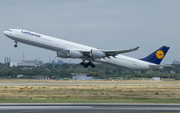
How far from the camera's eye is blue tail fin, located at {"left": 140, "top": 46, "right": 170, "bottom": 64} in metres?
57.0

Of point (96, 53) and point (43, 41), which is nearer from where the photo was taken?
point (43, 41)

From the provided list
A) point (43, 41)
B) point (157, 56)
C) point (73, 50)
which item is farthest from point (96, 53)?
point (157, 56)

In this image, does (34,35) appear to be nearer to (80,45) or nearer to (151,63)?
(80,45)

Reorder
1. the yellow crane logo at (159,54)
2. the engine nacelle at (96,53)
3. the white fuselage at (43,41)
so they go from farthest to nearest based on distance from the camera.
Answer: the yellow crane logo at (159,54) → the engine nacelle at (96,53) → the white fuselage at (43,41)

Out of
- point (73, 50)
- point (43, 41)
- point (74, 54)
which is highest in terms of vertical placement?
point (43, 41)

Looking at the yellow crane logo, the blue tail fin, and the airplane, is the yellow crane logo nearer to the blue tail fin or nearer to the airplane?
the blue tail fin

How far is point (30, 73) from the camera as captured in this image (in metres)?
92.7

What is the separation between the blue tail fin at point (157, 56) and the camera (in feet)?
187

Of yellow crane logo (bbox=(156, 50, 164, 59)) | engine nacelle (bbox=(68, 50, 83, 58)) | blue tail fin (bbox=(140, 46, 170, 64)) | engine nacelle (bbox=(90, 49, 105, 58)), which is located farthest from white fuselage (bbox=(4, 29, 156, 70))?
yellow crane logo (bbox=(156, 50, 164, 59))

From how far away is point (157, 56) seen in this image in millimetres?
57125

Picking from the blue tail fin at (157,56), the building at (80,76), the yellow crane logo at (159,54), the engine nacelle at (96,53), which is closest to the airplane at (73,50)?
the engine nacelle at (96,53)

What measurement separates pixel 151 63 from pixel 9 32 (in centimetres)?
3079

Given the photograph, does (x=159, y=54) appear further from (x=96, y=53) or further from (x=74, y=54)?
(x=74, y=54)

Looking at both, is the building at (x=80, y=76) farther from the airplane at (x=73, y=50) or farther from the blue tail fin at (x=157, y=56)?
the airplane at (x=73, y=50)
